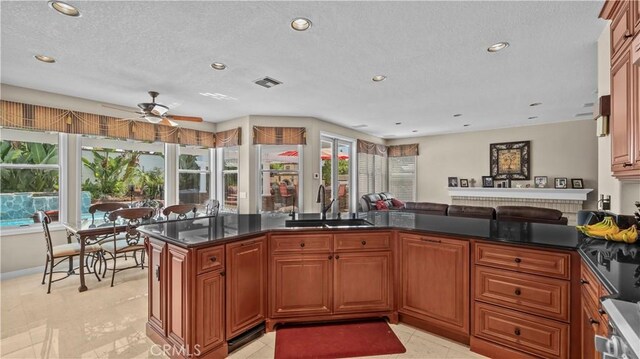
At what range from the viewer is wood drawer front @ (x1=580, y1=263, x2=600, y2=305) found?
1.36 metres

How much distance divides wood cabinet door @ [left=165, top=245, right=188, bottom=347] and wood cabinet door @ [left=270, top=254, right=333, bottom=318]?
714mm

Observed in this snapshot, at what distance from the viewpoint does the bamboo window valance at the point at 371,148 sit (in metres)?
7.30

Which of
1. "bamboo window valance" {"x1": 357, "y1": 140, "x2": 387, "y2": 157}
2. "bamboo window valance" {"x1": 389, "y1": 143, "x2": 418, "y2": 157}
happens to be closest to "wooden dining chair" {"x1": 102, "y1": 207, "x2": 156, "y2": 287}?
"bamboo window valance" {"x1": 357, "y1": 140, "x2": 387, "y2": 157}

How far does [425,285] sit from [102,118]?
17.4 ft

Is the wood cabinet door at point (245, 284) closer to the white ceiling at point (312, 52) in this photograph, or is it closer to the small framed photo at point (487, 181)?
the white ceiling at point (312, 52)

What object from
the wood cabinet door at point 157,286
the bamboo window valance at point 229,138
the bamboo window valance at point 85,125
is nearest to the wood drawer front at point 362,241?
the wood cabinet door at point 157,286

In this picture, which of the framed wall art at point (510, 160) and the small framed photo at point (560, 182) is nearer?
the small framed photo at point (560, 182)

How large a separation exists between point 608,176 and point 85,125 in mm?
6485

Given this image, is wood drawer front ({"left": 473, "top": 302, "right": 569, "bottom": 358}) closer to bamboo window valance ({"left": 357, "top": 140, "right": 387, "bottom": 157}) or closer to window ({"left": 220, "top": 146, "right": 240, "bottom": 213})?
window ({"left": 220, "top": 146, "right": 240, "bottom": 213})

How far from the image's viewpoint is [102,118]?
177 inches

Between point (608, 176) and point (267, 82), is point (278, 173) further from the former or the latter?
point (608, 176)

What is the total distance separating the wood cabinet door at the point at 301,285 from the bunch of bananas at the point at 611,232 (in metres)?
1.92

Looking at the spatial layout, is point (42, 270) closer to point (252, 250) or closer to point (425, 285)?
point (252, 250)

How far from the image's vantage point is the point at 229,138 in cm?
574
